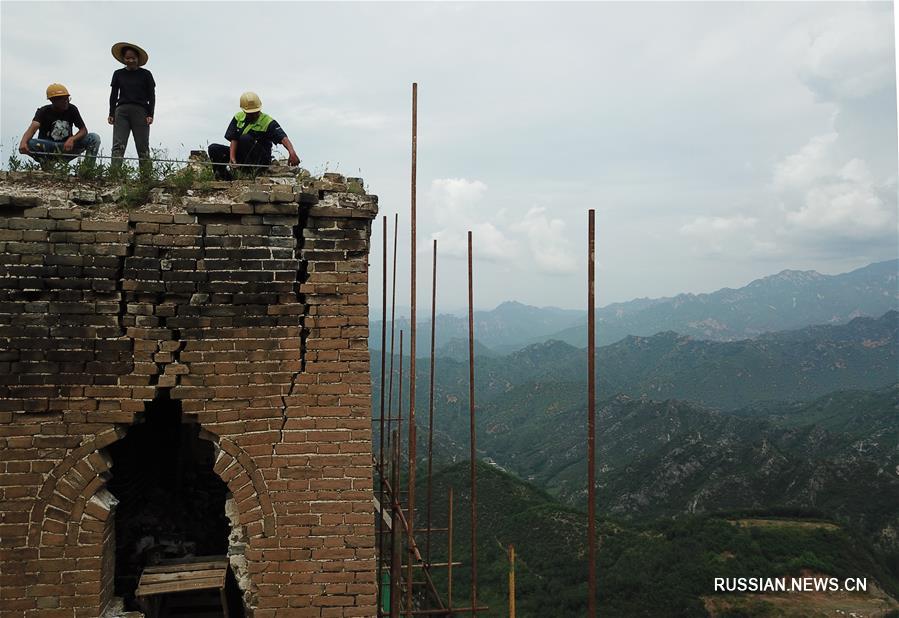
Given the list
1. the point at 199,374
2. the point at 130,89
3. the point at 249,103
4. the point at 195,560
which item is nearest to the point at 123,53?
the point at 130,89

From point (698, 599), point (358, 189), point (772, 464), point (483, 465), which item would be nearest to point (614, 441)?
point (772, 464)

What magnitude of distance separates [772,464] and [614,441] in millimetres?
27394

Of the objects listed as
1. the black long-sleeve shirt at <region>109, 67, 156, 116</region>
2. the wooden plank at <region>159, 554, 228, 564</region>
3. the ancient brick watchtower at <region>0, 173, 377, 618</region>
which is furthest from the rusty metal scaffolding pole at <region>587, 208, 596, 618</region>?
the black long-sleeve shirt at <region>109, 67, 156, 116</region>

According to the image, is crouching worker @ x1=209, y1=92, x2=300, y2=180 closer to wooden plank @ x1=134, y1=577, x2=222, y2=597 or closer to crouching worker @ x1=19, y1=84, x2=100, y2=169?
crouching worker @ x1=19, y1=84, x2=100, y2=169

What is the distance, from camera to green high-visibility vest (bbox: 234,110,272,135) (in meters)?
5.12

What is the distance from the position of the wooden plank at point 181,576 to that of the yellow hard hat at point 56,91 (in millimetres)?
4186

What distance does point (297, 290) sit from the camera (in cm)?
430

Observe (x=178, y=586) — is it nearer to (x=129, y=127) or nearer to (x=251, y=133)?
(x=251, y=133)

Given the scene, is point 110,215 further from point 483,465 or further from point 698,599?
point 483,465

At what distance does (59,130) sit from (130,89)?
0.79 m

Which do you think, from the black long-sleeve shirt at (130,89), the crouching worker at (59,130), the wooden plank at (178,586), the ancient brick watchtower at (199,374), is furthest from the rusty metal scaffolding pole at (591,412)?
the black long-sleeve shirt at (130,89)

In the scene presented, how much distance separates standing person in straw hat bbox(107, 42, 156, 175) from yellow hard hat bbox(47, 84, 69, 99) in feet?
1.52

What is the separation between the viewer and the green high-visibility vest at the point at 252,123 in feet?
16.8

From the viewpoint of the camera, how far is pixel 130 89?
223 inches
